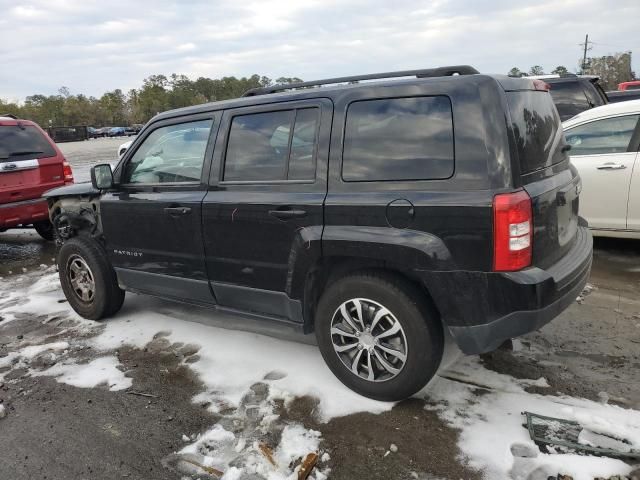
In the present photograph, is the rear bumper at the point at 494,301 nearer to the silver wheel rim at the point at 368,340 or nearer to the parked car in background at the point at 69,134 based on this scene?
the silver wheel rim at the point at 368,340

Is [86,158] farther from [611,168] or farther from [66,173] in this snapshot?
[611,168]

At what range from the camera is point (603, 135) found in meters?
5.71

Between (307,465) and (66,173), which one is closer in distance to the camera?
(307,465)

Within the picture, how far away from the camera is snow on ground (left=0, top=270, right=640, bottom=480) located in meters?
2.67

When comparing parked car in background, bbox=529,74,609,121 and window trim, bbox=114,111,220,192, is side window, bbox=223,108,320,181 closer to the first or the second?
window trim, bbox=114,111,220,192

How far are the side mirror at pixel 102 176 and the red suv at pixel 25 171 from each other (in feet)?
12.6

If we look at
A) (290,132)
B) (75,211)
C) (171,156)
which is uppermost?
(290,132)

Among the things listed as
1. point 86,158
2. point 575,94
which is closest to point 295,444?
point 575,94

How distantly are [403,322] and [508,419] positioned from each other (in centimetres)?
83

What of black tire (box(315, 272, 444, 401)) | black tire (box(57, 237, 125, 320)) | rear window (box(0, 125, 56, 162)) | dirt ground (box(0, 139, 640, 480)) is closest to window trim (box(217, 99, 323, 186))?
black tire (box(315, 272, 444, 401))

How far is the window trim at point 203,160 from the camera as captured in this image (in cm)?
384

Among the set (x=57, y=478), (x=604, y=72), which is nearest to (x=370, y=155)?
(x=57, y=478)

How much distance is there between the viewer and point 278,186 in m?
3.41

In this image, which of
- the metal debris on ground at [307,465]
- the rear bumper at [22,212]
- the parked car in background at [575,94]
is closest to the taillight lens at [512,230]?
the metal debris on ground at [307,465]
